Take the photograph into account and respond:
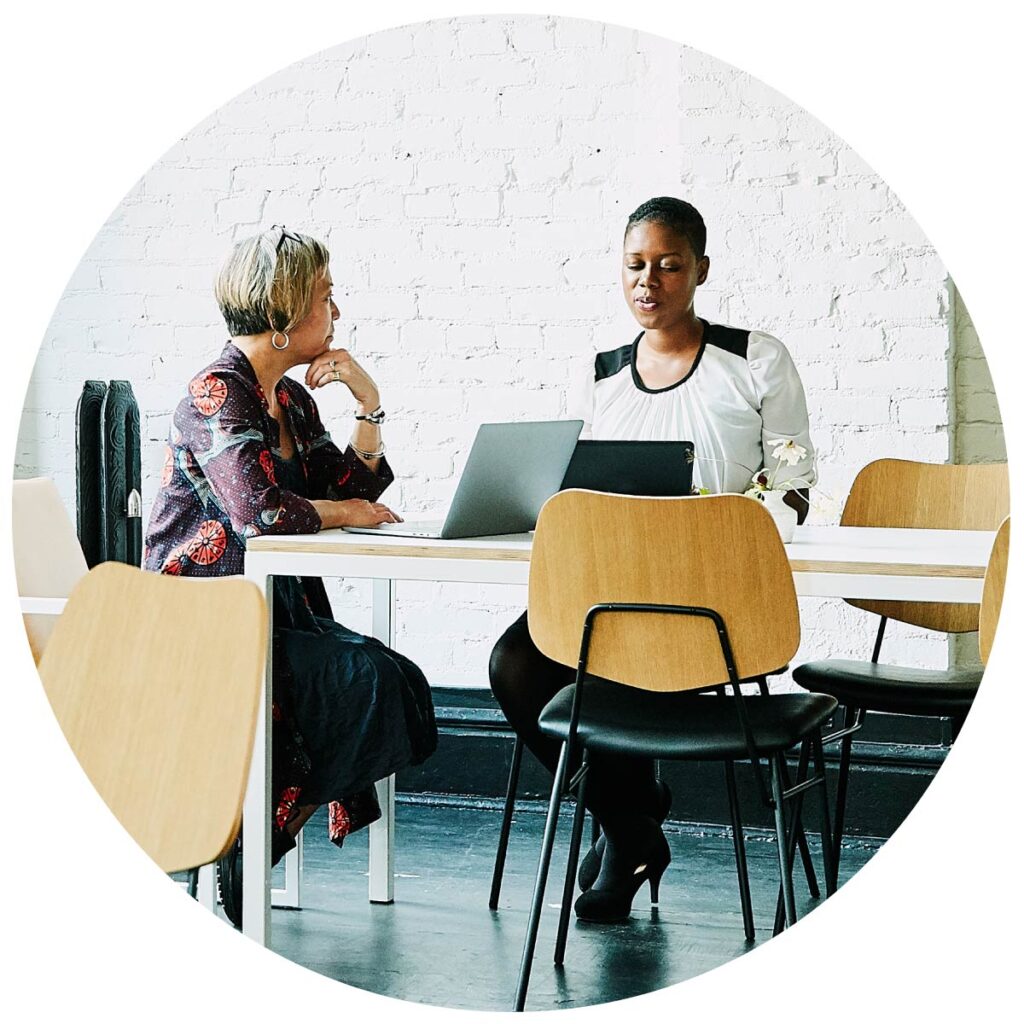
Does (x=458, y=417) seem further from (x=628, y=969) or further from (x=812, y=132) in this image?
(x=628, y=969)

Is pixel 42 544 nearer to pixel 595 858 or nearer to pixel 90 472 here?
pixel 90 472

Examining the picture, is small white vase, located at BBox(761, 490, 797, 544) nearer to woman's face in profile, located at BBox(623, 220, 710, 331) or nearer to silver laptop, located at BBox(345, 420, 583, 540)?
silver laptop, located at BBox(345, 420, 583, 540)

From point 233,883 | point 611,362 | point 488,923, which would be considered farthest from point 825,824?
point 611,362

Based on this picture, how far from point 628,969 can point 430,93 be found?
2.12 metres

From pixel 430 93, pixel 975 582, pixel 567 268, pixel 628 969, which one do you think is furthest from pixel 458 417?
pixel 975 582

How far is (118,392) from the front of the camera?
342cm

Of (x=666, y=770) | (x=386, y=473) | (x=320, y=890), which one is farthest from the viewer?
(x=666, y=770)

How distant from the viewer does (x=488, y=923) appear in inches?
105

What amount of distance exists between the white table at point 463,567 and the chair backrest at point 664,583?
2.3 inches

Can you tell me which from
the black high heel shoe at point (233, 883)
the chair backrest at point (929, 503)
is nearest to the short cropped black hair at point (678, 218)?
the chair backrest at point (929, 503)

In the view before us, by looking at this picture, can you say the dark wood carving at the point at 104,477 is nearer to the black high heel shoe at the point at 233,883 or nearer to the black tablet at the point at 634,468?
the black high heel shoe at the point at 233,883

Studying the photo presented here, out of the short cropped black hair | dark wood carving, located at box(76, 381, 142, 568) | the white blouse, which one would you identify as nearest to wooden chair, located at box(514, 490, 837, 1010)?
the white blouse

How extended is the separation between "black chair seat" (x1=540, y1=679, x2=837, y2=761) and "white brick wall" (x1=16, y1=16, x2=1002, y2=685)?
1006 millimetres

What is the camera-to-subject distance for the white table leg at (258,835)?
220 cm
